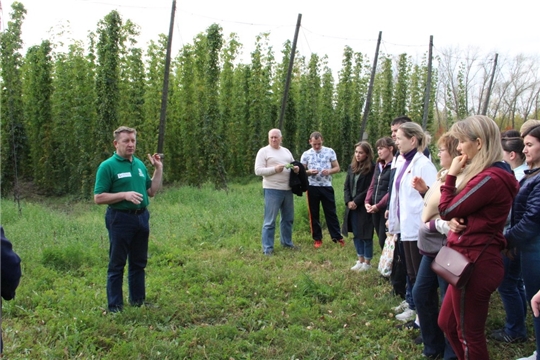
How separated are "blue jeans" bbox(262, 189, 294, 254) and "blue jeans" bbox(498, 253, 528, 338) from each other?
3.44 m

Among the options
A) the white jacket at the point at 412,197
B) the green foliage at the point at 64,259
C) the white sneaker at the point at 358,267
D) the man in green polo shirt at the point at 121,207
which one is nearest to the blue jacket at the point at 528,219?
the white jacket at the point at 412,197

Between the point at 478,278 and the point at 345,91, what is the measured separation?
19.1 metres

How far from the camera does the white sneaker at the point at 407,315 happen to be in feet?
13.7

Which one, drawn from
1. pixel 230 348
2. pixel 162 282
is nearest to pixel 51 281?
pixel 162 282

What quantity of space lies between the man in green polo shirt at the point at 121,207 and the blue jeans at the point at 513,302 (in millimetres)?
3429

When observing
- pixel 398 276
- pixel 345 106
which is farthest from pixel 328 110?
pixel 398 276

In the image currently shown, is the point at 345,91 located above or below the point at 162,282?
above

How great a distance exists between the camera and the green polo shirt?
13.6ft

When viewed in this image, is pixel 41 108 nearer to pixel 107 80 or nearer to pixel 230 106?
pixel 107 80

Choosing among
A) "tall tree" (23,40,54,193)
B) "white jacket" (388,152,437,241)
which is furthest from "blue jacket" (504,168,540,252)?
"tall tree" (23,40,54,193)

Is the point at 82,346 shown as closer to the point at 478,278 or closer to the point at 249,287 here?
the point at 249,287

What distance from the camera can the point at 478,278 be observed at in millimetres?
2684

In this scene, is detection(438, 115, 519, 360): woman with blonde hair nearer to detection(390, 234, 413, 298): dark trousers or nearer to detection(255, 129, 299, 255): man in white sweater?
detection(390, 234, 413, 298): dark trousers

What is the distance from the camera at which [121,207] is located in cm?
421
